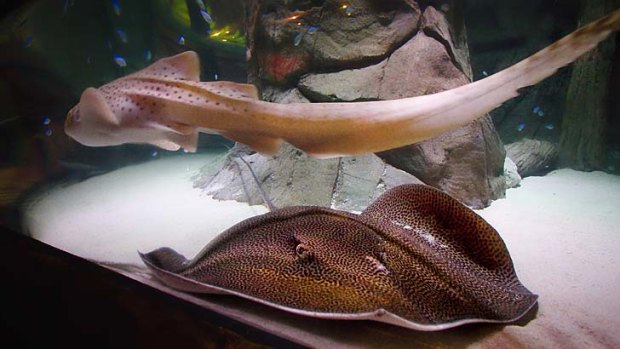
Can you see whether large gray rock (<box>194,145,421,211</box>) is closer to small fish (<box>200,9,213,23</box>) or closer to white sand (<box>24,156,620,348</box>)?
white sand (<box>24,156,620,348</box>)

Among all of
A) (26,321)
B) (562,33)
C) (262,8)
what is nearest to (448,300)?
(26,321)

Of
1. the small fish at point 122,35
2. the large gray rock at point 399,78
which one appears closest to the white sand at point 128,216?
the large gray rock at point 399,78

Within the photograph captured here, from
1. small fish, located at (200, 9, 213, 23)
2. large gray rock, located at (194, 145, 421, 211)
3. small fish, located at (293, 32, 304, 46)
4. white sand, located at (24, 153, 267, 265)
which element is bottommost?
white sand, located at (24, 153, 267, 265)

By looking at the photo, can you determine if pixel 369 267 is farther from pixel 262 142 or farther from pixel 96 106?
pixel 96 106

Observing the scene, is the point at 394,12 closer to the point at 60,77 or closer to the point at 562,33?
the point at 562,33

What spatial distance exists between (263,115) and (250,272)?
78 cm

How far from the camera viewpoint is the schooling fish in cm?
147

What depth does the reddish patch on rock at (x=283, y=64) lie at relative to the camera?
4.62 m

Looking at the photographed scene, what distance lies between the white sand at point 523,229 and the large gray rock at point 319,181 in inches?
11.0

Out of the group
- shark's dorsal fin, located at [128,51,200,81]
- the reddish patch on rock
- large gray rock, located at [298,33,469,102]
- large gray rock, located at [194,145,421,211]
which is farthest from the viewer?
the reddish patch on rock

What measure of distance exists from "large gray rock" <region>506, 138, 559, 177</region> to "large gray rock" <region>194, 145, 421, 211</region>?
9.87ft

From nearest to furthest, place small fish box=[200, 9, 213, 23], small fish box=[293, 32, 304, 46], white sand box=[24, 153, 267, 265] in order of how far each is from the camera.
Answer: white sand box=[24, 153, 267, 265]
small fish box=[293, 32, 304, 46]
small fish box=[200, 9, 213, 23]

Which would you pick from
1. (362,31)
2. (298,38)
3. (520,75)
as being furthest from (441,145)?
(520,75)

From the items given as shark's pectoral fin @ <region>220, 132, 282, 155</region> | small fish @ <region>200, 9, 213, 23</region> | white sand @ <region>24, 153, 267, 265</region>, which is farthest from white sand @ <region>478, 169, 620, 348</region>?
small fish @ <region>200, 9, 213, 23</region>
